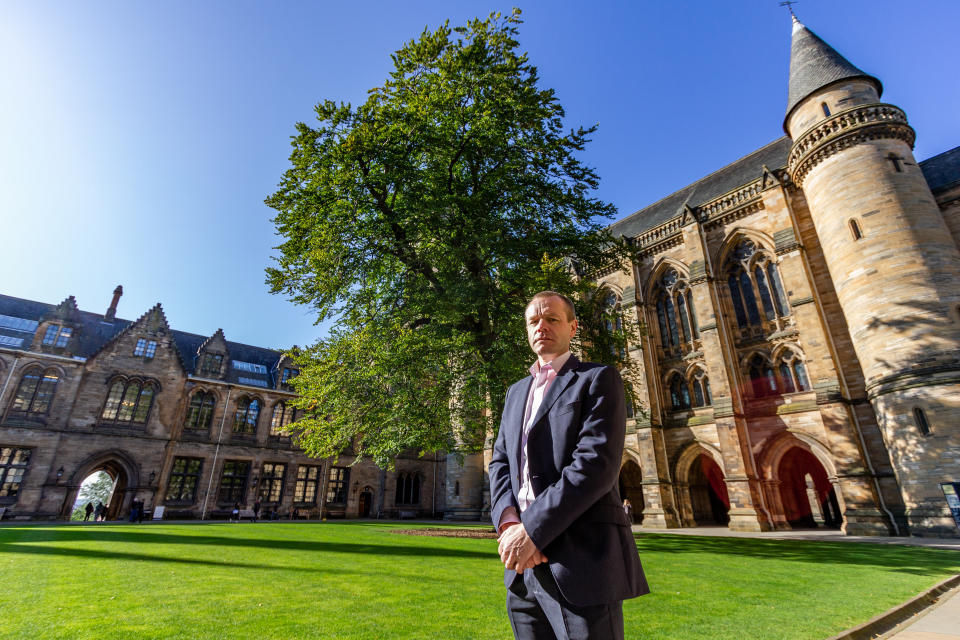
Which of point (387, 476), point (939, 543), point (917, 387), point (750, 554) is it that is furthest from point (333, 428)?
point (387, 476)

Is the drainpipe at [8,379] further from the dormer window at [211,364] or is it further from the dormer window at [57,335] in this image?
the dormer window at [211,364]

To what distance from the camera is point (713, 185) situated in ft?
84.3

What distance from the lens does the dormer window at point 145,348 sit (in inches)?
1053

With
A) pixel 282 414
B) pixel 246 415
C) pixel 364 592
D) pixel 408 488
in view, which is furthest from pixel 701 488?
pixel 246 415

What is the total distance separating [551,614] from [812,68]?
83.7ft

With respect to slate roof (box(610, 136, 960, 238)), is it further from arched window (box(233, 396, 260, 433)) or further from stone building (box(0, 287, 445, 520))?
arched window (box(233, 396, 260, 433))

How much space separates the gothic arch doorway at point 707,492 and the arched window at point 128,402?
96.5 feet

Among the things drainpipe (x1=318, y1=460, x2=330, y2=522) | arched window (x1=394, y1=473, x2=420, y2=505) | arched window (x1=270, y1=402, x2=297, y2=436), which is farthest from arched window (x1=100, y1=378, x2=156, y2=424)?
arched window (x1=394, y1=473, x2=420, y2=505)

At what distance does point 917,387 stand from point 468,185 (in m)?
15.0

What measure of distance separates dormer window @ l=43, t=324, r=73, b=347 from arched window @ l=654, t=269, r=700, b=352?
32513 mm

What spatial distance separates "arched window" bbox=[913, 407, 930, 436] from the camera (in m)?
13.6

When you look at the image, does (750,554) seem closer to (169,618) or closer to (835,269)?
(169,618)

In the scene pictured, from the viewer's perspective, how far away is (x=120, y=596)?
4.52 metres

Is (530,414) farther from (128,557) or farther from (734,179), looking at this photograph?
(734,179)
